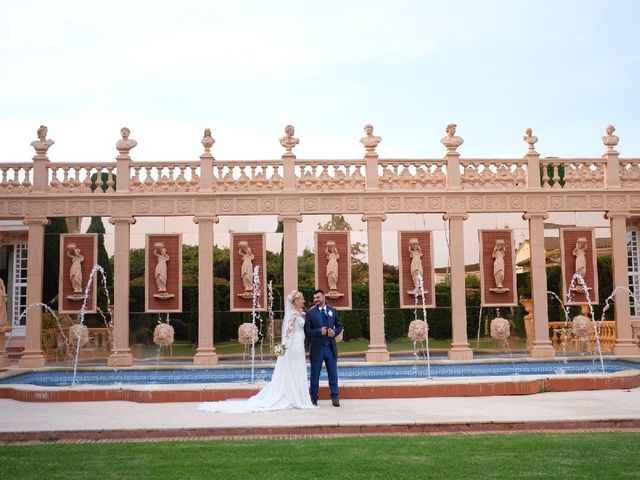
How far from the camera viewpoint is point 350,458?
816 centimetres

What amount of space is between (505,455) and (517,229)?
50.5ft

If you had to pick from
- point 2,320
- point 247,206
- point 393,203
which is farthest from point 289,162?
point 2,320

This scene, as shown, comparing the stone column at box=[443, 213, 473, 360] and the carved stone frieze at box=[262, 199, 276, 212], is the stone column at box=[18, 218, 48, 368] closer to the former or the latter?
the carved stone frieze at box=[262, 199, 276, 212]

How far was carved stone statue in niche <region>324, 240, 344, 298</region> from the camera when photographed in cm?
2198

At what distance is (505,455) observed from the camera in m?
8.23

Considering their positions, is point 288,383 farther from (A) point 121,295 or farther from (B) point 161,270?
(A) point 121,295

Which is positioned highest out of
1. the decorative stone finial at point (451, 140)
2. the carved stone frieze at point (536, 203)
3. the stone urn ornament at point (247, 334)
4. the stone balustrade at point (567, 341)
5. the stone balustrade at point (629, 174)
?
the decorative stone finial at point (451, 140)

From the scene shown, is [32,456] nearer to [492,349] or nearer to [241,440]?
[241,440]

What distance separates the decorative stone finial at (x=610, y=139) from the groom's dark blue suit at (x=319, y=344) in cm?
1399

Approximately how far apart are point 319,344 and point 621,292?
13.1 meters

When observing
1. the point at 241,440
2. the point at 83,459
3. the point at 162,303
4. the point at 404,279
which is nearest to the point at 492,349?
the point at 404,279

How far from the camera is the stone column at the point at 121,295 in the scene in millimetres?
21344

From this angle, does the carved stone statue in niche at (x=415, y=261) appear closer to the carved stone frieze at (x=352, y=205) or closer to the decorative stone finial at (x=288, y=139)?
the carved stone frieze at (x=352, y=205)

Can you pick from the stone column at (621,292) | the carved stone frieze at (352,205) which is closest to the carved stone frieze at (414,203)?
the carved stone frieze at (352,205)
